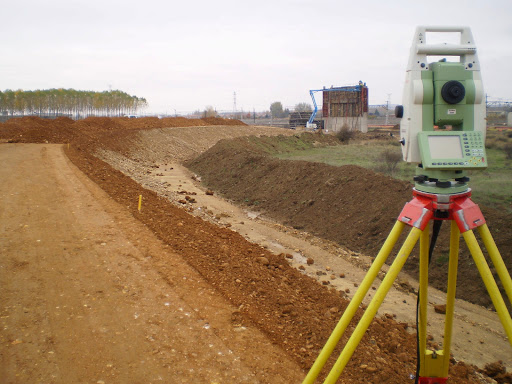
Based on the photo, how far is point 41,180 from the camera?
1106cm

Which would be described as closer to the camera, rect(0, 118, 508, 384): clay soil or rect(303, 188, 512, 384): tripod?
rect(303, 188, 512, 384): tripod

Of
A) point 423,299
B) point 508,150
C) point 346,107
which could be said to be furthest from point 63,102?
point 423,299

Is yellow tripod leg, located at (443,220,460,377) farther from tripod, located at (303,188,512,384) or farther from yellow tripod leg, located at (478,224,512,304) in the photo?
yellow tripod leg, located at (478,224,512,304)

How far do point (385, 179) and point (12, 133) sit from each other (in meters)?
21.9

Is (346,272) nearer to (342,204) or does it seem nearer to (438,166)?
(342,204)

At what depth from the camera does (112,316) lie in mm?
4285

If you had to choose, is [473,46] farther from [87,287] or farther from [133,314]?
[87,287]

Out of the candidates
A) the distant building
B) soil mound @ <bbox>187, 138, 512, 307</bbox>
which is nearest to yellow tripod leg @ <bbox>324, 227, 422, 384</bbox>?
soil mound @ <bbox>187, 138, 512, 307</bbox>

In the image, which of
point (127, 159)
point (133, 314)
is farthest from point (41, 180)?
point (127, 159)

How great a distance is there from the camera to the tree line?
6430 cm

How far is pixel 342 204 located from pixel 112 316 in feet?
31.9

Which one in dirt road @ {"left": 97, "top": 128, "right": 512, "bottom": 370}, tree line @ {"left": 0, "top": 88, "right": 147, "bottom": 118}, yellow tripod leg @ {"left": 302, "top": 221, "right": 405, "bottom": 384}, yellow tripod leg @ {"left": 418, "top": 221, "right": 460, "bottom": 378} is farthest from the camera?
tree line @ {"left": 0, "top": 88, "right": 147, "bottom": 118}

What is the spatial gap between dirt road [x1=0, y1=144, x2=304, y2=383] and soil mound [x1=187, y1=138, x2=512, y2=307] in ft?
18.4

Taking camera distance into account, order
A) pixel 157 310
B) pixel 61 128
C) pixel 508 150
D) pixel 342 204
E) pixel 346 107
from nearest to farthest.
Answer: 1. pixel 157 310
2. pixel 342 204
3. pixel 508 150
4. pixel 61 128
5. pixel 346 107
